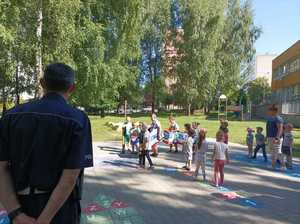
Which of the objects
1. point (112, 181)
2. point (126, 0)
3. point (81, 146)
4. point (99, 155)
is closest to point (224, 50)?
point (126, 0)

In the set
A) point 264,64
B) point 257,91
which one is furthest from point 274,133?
point 264,64

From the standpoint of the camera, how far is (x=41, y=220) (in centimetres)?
249

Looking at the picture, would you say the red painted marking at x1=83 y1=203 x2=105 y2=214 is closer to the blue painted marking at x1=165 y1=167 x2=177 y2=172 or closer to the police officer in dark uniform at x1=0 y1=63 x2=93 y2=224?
the blue painted marking at x1=165 y1=167 x2=177 y2=172

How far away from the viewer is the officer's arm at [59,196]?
2480mm

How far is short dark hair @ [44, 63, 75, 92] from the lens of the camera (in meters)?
2.60

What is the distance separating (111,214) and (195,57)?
128ft

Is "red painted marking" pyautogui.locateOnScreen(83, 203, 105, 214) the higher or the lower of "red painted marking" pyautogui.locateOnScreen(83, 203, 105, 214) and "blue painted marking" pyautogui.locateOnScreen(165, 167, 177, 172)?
the lower

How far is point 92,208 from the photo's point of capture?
721 centimetres

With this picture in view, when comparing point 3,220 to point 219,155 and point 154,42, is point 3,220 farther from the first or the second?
point 154,42

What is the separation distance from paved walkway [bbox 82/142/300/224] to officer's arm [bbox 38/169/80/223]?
13.3ft

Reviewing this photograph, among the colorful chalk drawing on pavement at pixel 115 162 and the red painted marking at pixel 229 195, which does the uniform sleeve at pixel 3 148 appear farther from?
the colorful chalk drawing on pavement at pixel 115 162

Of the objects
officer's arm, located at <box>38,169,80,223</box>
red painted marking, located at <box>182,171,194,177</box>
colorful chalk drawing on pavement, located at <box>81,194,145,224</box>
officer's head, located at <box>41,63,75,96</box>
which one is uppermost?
officer's head, located at <box>41,63,75,96</box>

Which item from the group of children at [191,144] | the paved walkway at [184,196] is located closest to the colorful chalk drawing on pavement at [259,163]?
the paved walkway at [184,196]

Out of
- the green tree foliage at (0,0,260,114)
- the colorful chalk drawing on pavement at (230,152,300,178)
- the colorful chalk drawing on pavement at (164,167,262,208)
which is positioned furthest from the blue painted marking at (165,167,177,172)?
the green tree foliage at (0,0,260,114)
